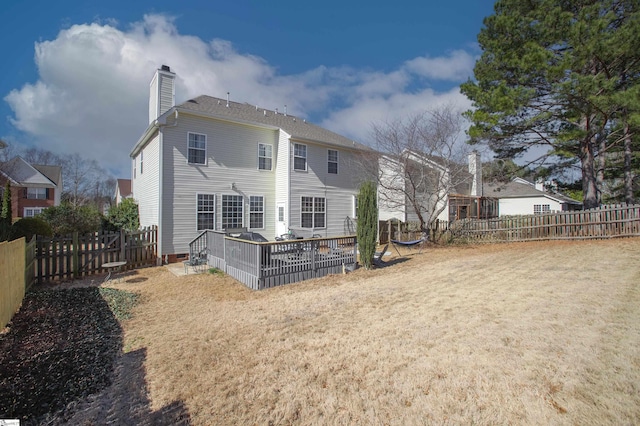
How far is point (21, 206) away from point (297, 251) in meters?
40.0

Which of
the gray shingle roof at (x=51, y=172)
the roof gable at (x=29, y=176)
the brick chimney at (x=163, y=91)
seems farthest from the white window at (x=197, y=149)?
the gray shingle roof at (x=51, y=172)

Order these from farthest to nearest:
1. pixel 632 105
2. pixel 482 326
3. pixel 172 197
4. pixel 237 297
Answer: pixel 172 197, pixel 632 105, pixel 237 297, pixel 482 326

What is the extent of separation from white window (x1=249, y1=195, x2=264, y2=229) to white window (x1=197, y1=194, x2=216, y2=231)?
1.77 meters

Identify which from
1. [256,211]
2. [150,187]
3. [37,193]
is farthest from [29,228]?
[37,193]

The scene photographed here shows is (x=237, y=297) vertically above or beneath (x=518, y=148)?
beneath

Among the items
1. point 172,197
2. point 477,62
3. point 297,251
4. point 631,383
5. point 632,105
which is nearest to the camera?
point 631,383

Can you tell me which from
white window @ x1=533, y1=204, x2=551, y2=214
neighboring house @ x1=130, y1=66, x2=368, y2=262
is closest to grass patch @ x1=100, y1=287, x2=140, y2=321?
neighboring house @ x1=130, y1=66, x2=368, y2=262

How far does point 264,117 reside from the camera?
15.9 meters

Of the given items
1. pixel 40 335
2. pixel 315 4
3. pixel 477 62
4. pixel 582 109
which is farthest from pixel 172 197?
pixel 582 109

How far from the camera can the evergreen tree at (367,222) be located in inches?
384

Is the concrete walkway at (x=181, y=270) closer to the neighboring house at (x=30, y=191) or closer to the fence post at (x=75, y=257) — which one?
the fence post at (x=75, y=257)

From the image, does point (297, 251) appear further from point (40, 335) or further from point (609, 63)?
point (609, 63)

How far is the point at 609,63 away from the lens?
526 inches

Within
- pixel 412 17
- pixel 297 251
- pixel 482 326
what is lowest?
pixel 482 326
